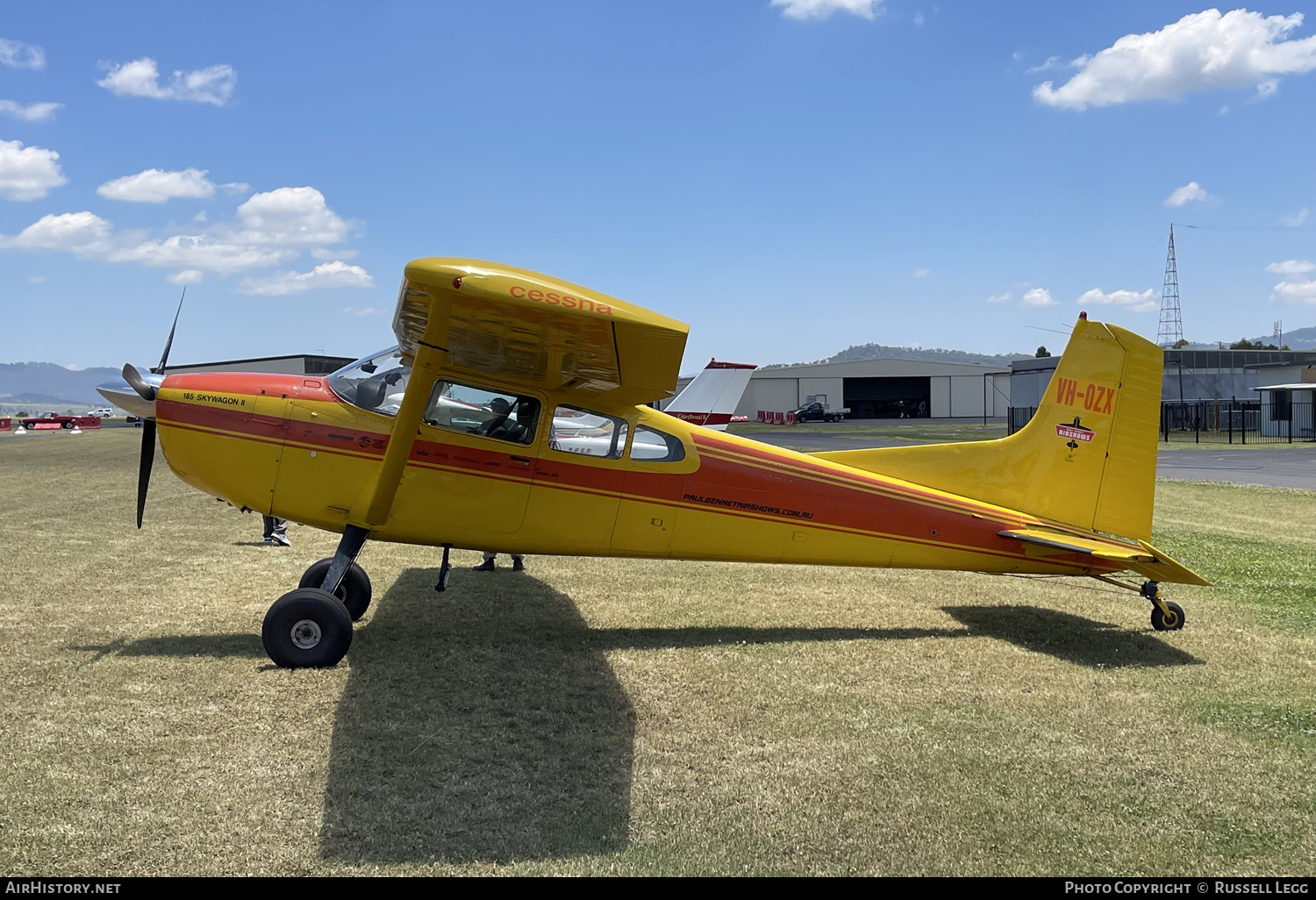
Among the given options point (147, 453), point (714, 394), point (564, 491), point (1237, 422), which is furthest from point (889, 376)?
point (147, 453)

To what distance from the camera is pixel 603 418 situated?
23.2ft

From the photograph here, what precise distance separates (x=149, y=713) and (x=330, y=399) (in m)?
2.60

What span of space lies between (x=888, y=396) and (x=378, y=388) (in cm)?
9344

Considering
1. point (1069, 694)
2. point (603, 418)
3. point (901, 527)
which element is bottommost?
point (1069, 694)

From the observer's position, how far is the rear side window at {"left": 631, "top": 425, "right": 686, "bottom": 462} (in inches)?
272

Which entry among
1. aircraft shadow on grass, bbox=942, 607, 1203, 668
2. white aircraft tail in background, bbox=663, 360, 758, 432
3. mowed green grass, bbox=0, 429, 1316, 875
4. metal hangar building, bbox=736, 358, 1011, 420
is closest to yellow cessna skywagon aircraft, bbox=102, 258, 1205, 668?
aircraft shadow on grass, bbox=942, 607, 1203, 668

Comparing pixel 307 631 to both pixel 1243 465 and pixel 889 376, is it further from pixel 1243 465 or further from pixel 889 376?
pixel 889 376

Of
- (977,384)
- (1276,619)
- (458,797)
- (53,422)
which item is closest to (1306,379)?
(977,384)

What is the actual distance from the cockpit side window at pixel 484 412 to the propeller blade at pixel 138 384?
6.72 ft

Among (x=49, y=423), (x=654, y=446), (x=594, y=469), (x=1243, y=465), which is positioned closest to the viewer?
(x=594, y=469)

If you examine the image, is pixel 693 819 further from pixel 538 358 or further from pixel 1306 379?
pixel 1306 379

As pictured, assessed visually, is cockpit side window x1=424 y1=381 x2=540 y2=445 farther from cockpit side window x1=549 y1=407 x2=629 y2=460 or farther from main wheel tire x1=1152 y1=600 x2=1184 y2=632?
main wheel tire x1=1152 y1=600 x2=1184 y2=632

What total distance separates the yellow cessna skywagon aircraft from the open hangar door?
8022 centimetres

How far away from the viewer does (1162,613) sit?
7.23 meters
